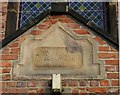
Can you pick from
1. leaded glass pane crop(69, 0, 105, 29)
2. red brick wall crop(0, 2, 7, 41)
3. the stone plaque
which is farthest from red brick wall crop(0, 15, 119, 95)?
leaded glass pane crop(69, 0, 105, 29)

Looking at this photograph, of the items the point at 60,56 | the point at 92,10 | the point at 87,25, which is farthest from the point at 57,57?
the point at 92,10

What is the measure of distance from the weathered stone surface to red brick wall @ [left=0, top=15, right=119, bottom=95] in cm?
6

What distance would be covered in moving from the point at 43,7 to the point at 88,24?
4.15 feet

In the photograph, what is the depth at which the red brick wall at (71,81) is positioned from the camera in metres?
4.56

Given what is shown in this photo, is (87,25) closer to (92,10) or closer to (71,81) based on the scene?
(71,81)

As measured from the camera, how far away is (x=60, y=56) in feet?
15.6

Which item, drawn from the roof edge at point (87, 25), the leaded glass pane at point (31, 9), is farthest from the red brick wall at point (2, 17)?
the roof edge at point (87, 25)

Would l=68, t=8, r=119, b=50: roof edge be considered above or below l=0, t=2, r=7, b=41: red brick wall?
below

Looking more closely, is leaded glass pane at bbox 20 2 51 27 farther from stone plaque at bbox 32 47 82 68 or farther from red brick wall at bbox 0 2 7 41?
stone plaque at bbox 32 47 82 68

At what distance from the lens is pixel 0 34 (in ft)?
17.7

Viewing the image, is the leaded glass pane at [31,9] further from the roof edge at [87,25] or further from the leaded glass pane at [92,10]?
the roof edge at [87,25]

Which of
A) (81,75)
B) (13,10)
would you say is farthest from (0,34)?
(81,75)

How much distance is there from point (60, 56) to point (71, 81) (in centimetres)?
32

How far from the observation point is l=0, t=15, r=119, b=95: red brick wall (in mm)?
4559
